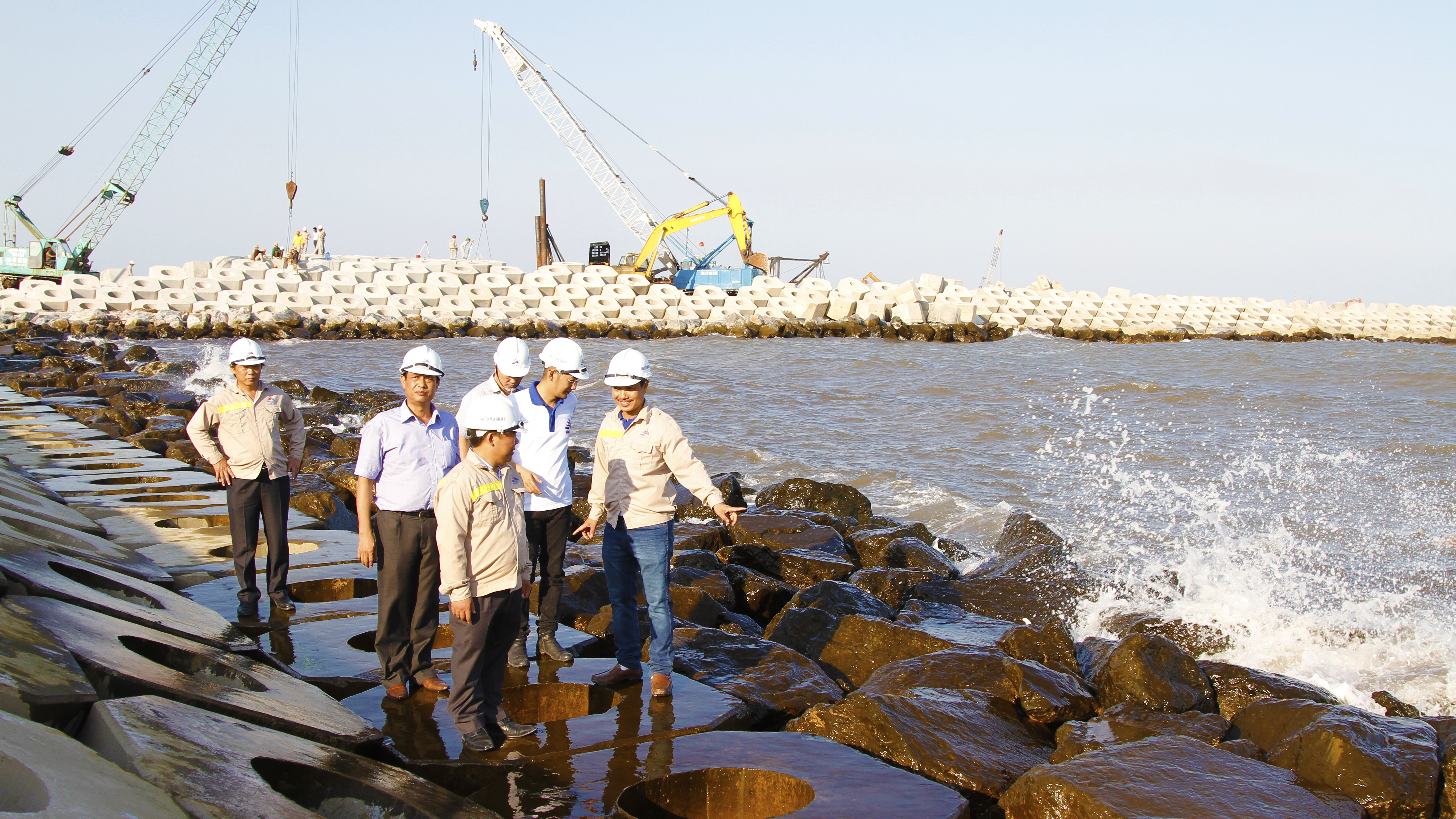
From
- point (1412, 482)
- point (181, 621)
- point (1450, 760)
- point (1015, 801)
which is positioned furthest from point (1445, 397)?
point (181, 621)

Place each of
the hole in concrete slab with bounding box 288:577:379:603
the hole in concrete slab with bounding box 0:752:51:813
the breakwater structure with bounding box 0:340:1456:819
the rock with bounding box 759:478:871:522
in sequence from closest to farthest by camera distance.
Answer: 1. the hole in concrete slab with bounding box 0:752:51:813
2. the breakwater structure with bounding box 0:340:1456:819
3. the hole in concrete slab with bounding box 288:577:379:603
4. the rock with bounding box 759:478:871:522

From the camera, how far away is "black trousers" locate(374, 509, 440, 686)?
4.64 meters

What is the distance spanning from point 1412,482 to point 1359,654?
344 inches

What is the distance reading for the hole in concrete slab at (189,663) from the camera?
4086 mm

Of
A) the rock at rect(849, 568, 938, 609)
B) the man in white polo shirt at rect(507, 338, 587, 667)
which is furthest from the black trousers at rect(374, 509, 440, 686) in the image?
the rock at rect(849, 568, 938, 609)

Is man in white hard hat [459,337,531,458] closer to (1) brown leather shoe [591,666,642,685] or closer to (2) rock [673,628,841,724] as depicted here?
(1) brown leather shoe [591,666,642,685]

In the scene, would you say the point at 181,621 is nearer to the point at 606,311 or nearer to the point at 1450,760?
the point at 1450,760

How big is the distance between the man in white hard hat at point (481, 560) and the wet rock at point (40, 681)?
1.20 metres

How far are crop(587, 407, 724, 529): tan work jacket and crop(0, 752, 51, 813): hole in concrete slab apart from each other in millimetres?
2606

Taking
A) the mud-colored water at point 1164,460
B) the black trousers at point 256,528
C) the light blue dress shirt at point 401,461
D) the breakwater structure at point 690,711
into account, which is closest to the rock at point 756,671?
the breakwater structure at point 690,711

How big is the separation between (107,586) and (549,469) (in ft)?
7.68

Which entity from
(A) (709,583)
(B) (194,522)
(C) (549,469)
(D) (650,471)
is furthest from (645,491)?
(B) (194,522)

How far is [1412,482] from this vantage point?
45.6 feet

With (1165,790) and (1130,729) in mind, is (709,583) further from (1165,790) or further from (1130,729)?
(1165,790)
